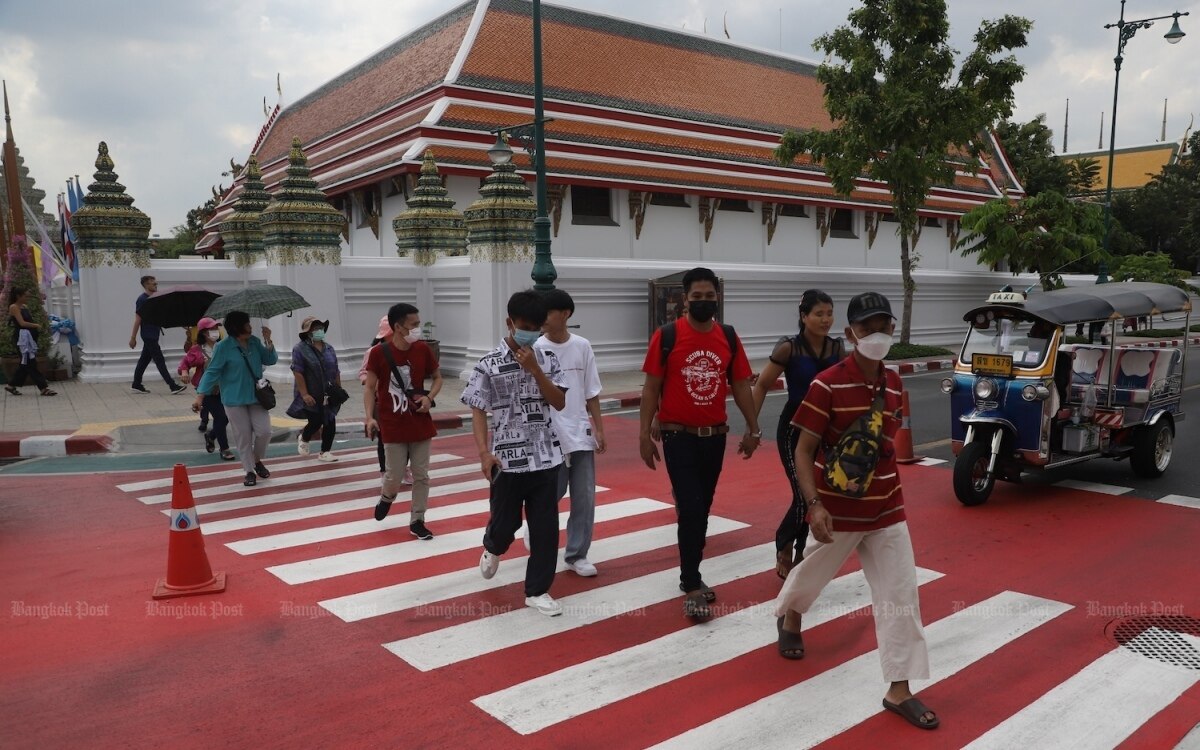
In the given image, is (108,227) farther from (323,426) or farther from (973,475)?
(973,475)

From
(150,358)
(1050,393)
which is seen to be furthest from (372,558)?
(150,358)

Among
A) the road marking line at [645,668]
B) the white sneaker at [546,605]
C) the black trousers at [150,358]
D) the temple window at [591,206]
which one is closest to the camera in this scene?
the road marking line at [645,668]

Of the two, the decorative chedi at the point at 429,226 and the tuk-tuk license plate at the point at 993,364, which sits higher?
the decorative chedi at the point at 429,226

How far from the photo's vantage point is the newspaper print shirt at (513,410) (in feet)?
15.4

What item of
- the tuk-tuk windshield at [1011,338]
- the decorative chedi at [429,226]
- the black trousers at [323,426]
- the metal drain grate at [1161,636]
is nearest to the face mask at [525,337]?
the metal drain grate at [1161,636]

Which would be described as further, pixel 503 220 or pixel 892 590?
pixel 503 220

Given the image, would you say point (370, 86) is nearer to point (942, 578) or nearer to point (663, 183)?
point (663, 183)

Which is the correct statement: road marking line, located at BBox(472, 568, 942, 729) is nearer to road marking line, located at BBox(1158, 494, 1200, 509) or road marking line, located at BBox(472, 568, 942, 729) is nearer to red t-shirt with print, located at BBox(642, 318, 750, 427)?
red t-shirt with print, located at BBox(642, 318, 750, 427)

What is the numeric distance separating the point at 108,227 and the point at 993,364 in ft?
52.1

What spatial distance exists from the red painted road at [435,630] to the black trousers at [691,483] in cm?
37

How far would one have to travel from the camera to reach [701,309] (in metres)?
4.73

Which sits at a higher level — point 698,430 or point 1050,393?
point 698,430

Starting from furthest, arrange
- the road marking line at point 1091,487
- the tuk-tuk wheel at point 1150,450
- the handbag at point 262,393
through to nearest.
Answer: the tuk-tuk wheel at point 1150,450 < the handbag at point 262,393 < the road marking line at point 1091,487

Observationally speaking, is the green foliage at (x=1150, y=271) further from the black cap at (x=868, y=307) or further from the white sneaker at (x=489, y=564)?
the white sneaker at (x=489, y=564)
